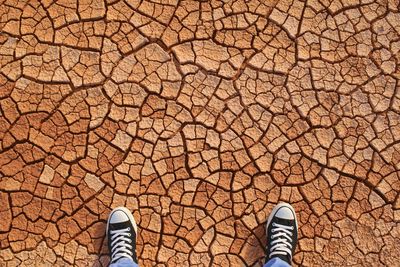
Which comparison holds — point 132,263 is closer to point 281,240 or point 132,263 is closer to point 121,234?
point 121,234

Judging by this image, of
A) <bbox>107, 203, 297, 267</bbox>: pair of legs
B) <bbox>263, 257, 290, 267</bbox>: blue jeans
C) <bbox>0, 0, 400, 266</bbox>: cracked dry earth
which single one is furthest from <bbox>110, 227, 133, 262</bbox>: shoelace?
<bbox>263, 257, 290, 267</bbox>: blue jeans

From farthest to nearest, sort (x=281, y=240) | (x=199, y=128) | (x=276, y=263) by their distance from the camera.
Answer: (x=199, y=128)
(x=281, y=240)
(x=276, y=263)

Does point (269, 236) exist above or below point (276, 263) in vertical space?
above

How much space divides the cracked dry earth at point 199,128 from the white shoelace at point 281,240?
14 centimetres

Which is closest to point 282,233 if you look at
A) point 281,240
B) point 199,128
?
point 281,240

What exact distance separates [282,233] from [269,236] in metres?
0.11

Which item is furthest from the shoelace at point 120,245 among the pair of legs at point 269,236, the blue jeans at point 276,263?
the blue jeans at point 276,263

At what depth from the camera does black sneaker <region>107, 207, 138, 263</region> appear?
3857mm

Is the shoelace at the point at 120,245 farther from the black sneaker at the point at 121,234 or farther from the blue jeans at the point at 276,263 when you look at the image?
the blue jeans at the point at 276,263

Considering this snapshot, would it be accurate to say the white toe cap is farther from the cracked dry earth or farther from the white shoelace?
the white shoelace

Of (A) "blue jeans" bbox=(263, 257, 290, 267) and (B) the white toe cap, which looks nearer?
(A) "blue jeans" bbox=(263, 257, 290, 267)

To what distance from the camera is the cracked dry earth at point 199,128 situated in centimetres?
403

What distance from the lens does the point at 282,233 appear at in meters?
3.94

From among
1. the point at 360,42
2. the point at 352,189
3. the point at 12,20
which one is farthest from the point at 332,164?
the point at 12,20
